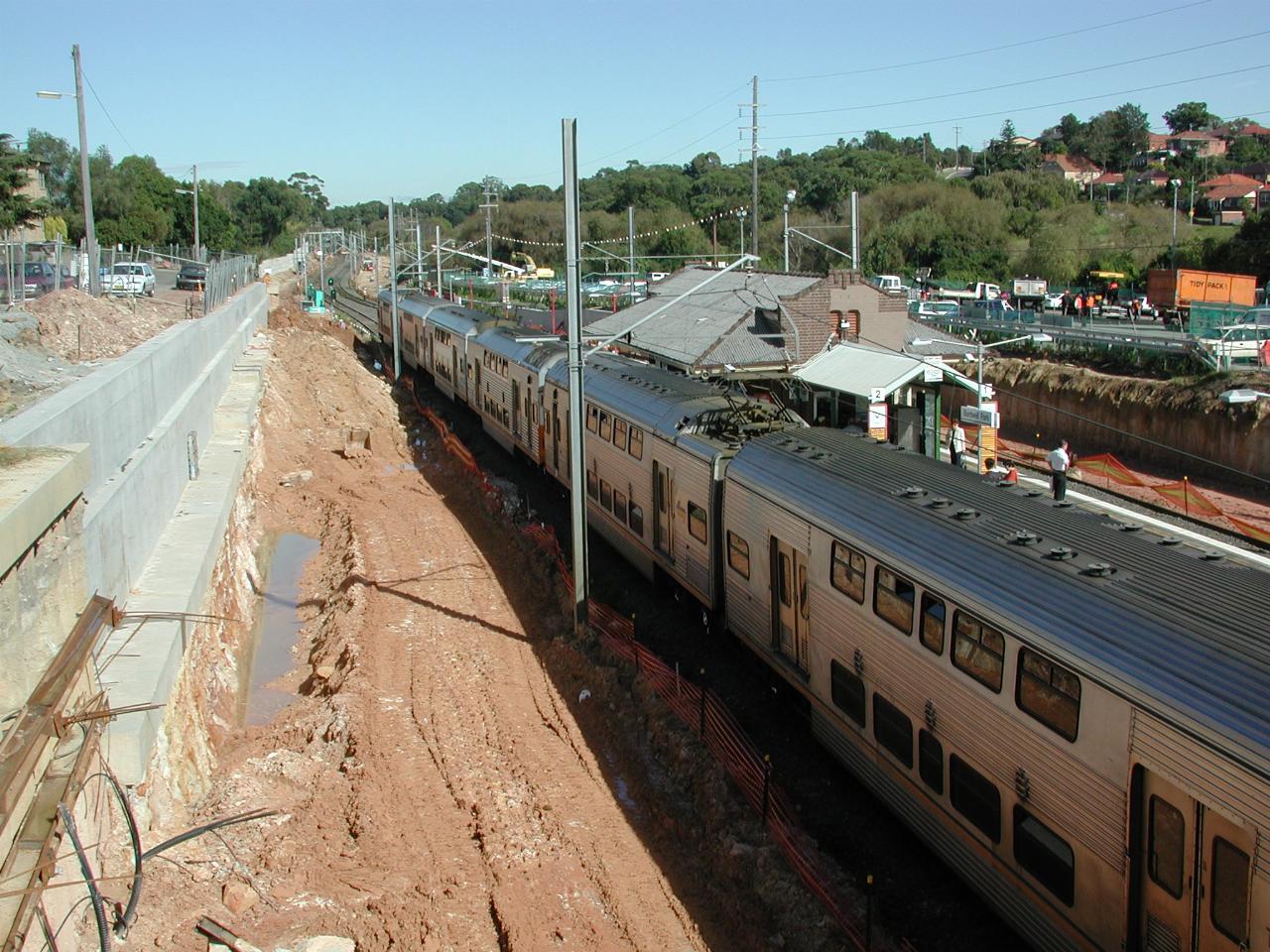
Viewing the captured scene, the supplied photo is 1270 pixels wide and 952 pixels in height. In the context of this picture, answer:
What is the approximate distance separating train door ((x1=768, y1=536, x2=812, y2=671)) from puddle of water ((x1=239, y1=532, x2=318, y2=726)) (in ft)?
22.2

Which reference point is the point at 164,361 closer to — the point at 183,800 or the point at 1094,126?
the point at 183,800

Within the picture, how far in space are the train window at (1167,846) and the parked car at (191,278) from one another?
47315 millimetres

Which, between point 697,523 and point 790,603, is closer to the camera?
point 790,603

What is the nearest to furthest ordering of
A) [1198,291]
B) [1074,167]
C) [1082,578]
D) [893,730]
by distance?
[1082,578] → [893,730] → [1198,291] → [1074,167]

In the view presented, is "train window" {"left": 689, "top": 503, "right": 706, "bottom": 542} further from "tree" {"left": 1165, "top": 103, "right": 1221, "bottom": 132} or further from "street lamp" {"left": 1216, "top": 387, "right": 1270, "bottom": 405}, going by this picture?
"tree" {"left": 1165, "top": 103, "right": 1221, "bottom": 132}

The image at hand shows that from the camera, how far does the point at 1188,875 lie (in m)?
6.47

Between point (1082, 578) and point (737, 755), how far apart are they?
15.3 ft

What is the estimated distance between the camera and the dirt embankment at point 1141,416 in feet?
97.6

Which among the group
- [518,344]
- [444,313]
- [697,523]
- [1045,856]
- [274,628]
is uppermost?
[444,313]

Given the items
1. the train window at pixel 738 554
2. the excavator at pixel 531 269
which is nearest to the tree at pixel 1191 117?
the excavator at pixel 531 269

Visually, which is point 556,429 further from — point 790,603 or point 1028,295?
point 1028,295

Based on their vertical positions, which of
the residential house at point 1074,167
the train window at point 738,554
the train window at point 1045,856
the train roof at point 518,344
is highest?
the residential house at point 1074,167

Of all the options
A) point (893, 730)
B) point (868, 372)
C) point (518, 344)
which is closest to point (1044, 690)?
point (893, 730)

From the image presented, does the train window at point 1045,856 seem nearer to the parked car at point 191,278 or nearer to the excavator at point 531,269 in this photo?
the parked car at point 191,278
